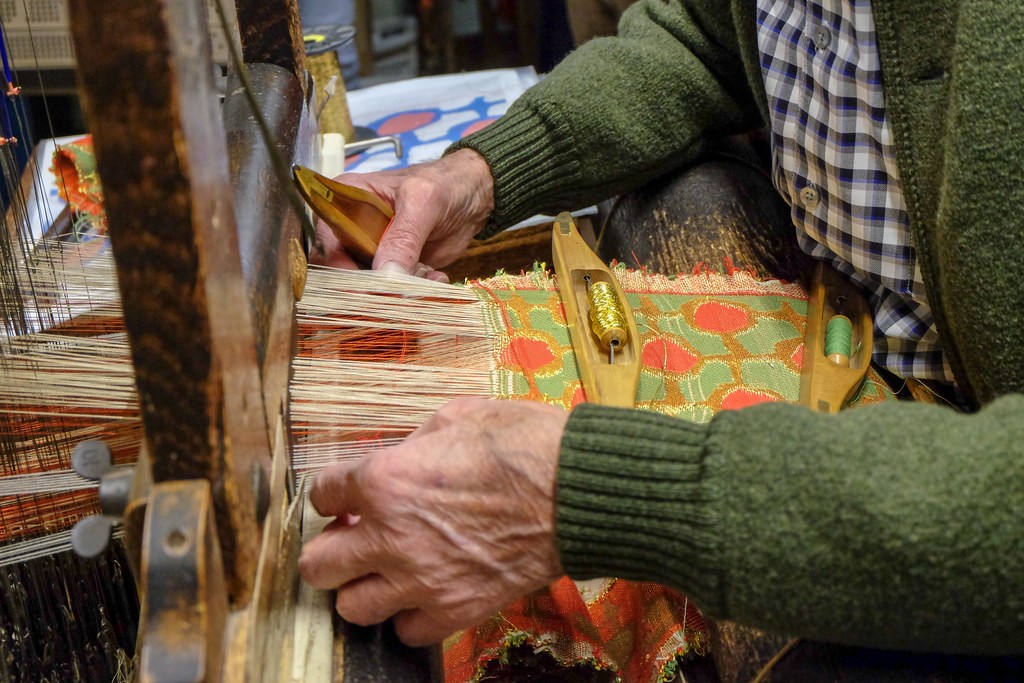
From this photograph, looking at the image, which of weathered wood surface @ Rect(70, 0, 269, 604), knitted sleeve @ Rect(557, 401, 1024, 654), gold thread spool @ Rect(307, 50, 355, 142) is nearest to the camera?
weathered wood surface @ Rect(70, 0, 269, 604)

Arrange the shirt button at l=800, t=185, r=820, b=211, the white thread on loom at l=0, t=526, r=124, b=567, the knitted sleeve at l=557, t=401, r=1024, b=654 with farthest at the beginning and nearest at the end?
the shirt button at l=800, t=185, r=820, b=211 < the white thread on loom at l=0, t=526, r=124, b=567 < the knitted sleeve at l=557, t=401, r=1024, b=654

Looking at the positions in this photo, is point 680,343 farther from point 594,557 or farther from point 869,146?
point 594,557

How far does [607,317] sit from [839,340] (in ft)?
0.90

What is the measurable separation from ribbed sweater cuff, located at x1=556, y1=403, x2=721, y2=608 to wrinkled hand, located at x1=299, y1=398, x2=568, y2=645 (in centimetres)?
2

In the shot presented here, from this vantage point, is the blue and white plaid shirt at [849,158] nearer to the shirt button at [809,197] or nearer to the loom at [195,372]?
the shirt button at [809,197]

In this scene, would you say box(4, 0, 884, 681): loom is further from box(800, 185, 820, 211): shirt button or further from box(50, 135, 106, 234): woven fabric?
box(50, 135, 106, 234): woven fabric

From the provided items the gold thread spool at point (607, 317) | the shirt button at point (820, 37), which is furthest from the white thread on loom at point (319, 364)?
the shirt button at point (820, 37)

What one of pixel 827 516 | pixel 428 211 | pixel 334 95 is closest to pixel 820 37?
pixel 428 211

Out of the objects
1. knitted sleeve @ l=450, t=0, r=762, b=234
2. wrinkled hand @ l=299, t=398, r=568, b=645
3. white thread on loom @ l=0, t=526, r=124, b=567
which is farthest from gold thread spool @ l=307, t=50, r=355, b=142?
wrinkled hand @ l=299, t=398, r=568, b=645

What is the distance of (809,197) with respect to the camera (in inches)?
43.6

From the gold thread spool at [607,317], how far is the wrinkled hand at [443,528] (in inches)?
11.4

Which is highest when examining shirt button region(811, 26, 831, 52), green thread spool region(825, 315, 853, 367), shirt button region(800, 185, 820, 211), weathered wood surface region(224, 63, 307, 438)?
shirt button region(811, 26, 831, 52)

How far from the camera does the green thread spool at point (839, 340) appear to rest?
1.04 m

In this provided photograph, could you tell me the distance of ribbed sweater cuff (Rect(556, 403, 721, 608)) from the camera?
675 mm
